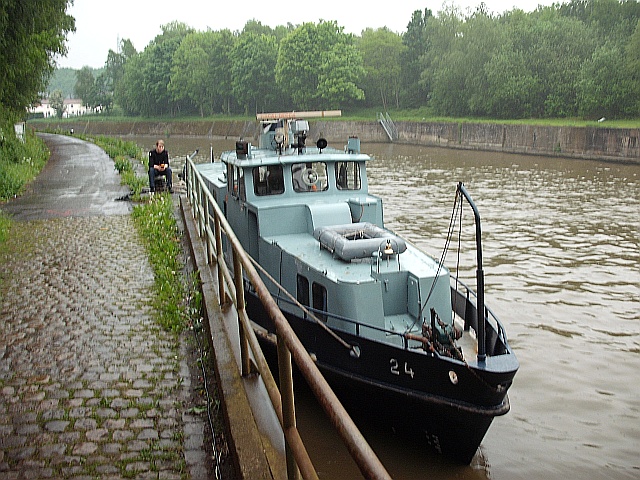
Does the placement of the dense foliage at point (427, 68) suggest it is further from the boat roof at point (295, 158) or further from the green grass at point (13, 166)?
the boat roof at point (295, 158)

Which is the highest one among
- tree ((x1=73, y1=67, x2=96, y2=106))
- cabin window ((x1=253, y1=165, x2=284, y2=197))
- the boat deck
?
tree ((x1=73, y1=67, x2=96, y2=106))

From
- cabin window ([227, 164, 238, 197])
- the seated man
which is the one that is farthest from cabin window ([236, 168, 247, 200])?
the seated man

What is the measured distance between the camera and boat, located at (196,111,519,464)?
289 inches

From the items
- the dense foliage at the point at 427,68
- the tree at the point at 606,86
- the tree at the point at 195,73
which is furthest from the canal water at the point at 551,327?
the tree at the point at 195,73

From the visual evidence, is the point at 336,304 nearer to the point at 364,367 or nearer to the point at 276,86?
the point at 364,367

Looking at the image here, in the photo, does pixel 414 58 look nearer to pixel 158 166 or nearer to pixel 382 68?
pixel 382 68

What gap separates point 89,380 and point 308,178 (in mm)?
6385

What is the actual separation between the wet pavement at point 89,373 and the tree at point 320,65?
68.3 metres

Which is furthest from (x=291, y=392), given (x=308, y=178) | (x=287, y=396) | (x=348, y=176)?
(x=348, y=176)

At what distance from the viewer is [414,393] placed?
756 cm

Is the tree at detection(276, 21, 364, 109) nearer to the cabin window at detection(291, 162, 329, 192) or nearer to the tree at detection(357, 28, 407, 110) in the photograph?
the tree at detection(357, 28, 407, 110)

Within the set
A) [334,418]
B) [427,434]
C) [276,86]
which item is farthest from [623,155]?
[276,86]

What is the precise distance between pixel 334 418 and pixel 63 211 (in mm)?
14226

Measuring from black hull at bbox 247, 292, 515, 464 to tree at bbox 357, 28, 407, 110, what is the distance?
75131 mm
